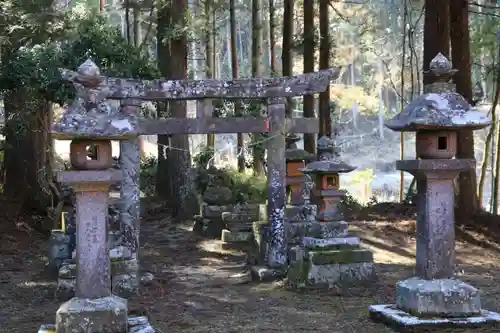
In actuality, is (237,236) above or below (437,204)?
below

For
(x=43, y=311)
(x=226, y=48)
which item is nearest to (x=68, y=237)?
(x=43, y=311)

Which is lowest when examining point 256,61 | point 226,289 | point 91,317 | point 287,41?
point 226,289

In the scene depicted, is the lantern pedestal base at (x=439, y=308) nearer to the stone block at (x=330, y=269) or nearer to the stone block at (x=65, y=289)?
the stone block at (x=330, y=269)

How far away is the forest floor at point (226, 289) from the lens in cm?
728

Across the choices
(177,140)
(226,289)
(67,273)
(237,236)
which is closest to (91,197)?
(67,273)

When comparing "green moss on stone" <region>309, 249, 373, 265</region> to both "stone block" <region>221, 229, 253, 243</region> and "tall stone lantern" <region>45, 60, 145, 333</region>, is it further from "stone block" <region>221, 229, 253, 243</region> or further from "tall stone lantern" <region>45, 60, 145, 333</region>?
"stone block" <region>221, 229, 253, 243</region>

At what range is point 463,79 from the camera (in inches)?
514

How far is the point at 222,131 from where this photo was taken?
977cm

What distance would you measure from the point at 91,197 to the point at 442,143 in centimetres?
383

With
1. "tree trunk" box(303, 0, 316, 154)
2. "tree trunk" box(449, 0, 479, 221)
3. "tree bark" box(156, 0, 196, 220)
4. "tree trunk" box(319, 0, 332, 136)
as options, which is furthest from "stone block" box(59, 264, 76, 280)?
"tree trunk" box(319, 0, 332, 136)

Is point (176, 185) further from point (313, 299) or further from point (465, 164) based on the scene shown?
point (465, 164)

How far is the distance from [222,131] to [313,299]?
305cm

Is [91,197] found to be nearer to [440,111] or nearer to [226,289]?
[440,111]

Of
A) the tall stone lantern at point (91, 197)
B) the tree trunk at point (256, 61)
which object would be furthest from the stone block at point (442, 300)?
the tree trunk at point (256, 61)
